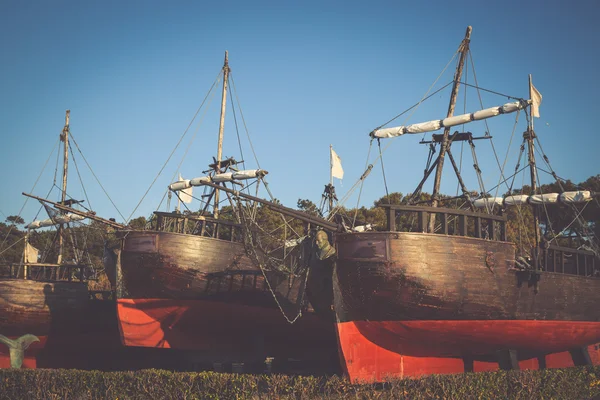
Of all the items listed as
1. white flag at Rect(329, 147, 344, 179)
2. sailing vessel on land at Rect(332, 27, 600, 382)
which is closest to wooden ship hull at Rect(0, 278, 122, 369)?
white flag at Rect(329, 147, 344, 179)

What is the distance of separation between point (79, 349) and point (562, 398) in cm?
1590

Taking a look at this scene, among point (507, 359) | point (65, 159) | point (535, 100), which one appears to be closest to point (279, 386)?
Result: point (507, 359)

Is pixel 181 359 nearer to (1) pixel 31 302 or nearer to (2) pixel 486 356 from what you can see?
(1) pixel 31 302

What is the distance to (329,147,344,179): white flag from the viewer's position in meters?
20.5

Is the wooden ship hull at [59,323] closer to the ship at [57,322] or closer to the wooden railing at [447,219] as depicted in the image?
the ship at [57,322]

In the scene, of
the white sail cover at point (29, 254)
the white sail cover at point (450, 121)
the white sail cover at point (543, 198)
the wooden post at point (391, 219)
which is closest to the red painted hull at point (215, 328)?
the wooden post at point (391, 219)

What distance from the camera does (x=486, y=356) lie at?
14.7 m

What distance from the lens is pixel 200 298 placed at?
Result: 16328 millimetres

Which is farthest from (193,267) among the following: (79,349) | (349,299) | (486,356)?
(486,356)

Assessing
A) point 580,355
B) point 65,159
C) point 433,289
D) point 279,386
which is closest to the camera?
point 279,386

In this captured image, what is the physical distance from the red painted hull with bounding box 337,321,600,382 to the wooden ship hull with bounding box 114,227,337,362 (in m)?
3.15

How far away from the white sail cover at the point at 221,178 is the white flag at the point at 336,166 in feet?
10.3

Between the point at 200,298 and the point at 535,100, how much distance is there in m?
13.3

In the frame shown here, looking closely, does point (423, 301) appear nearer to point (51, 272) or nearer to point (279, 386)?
point (279, 386)
